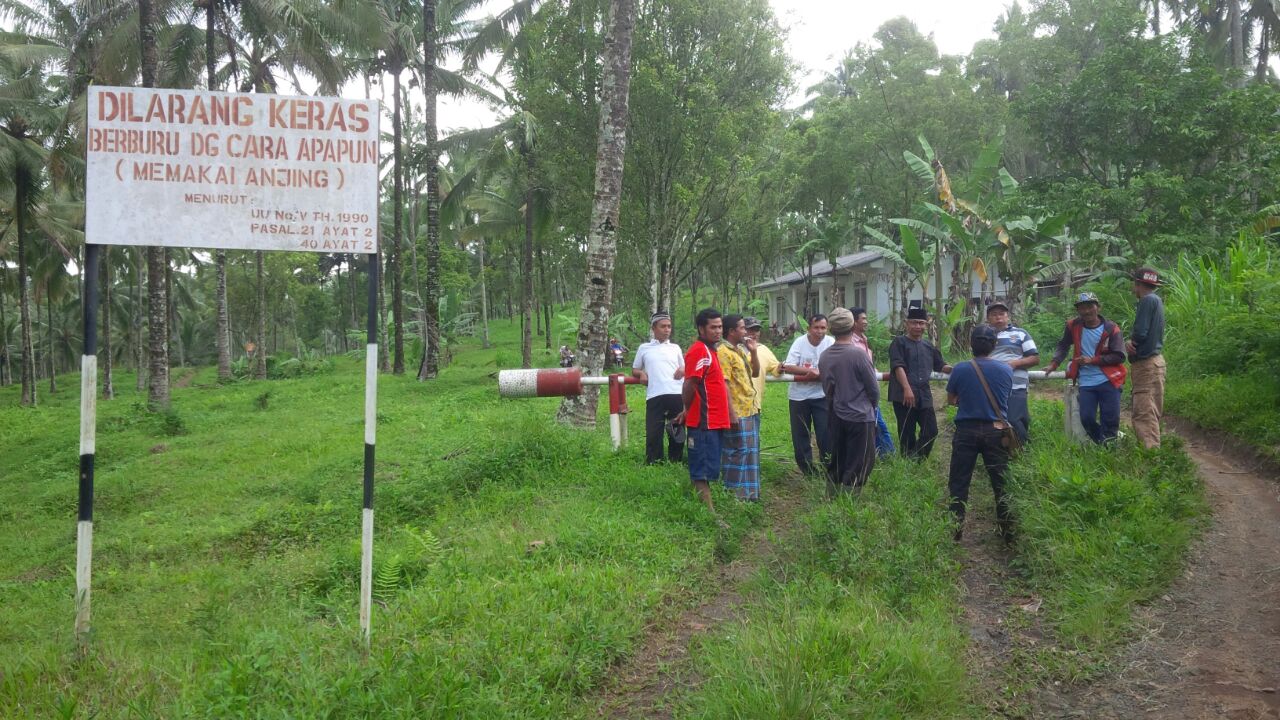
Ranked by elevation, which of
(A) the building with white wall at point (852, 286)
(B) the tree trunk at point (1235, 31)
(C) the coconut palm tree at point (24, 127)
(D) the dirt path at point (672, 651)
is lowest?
(D) the dirt path at point (672, 651)

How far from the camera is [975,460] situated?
6320mm

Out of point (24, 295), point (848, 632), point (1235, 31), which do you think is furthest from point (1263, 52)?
point (24, 295)

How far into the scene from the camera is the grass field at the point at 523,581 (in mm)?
3566

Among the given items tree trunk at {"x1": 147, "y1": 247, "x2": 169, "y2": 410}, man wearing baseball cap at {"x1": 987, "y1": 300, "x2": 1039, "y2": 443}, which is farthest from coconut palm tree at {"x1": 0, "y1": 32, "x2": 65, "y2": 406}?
man wearing baseball cap at {"x1": 987, "y1": 300, "x2": 1039, "y2": 443}

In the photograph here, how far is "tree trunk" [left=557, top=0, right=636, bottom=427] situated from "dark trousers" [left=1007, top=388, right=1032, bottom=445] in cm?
462

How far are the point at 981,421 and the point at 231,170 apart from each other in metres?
5.31

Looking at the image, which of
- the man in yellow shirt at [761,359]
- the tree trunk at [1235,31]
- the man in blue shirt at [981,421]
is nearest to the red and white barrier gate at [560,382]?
the man in yellow shirt at [761,359]

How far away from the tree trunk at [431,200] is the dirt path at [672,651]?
15.0 meters

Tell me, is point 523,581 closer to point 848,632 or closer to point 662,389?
point 848,632

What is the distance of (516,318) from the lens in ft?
194

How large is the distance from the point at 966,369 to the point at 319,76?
61.7 ft

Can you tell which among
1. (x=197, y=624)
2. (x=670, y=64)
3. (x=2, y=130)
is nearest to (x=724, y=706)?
(x=197, y=624)

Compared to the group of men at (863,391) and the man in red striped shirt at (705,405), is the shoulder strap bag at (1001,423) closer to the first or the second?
the group of men at (863,391)

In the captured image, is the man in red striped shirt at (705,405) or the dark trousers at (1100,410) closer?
the man in red striped shirt at (705,405)
